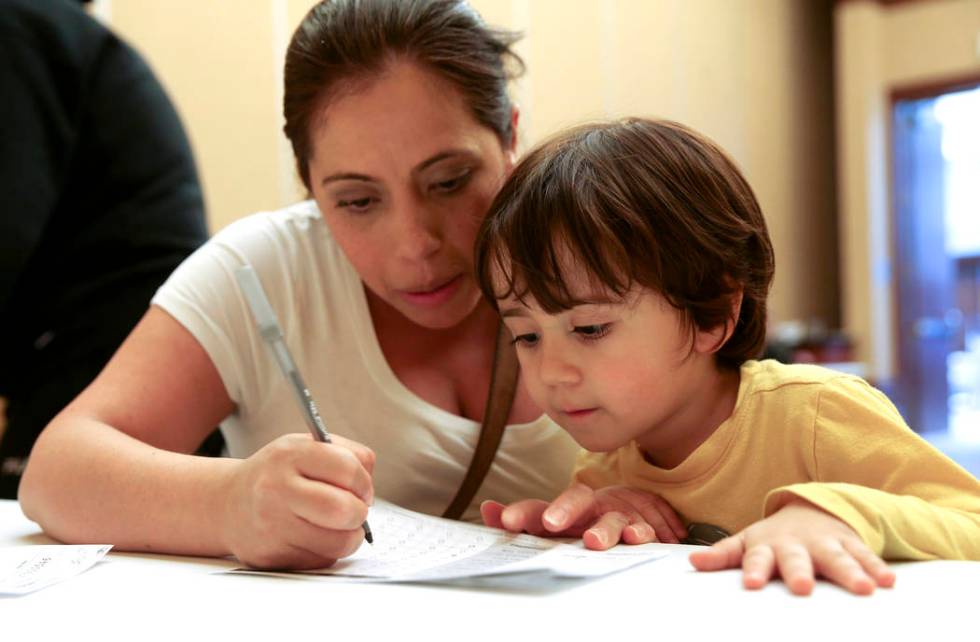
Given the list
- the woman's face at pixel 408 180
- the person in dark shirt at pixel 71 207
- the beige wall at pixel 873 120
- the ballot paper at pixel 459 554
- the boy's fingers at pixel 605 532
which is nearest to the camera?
the ballot paper at pixel 459 554

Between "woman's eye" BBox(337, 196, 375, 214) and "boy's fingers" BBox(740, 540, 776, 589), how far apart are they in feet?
2.15

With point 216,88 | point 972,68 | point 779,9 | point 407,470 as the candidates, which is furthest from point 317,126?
point 972,68

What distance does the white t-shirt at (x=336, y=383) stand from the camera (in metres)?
1.33

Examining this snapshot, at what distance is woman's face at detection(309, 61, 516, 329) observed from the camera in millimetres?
1208

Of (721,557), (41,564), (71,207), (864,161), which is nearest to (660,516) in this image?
(721,557)

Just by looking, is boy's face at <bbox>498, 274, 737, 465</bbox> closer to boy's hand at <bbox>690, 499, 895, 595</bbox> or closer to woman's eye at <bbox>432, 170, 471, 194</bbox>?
woman's eye at <bbox>432, 170, 471, 194</bbox>

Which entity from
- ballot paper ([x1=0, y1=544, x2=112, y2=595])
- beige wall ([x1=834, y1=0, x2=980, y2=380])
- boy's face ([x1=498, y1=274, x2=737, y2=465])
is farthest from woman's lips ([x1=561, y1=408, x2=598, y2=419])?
beige wall ([x1=834, y1=0, x2=980, y2=380])

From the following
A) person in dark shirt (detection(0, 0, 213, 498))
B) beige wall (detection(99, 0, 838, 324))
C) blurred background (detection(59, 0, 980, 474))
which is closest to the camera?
person in dark shirt (detection(0, 0, 213, 498))

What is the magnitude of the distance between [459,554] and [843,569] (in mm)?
352

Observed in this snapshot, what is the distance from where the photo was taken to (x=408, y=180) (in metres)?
1.21

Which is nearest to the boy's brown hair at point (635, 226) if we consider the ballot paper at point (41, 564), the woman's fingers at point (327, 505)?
the woman's fingers at point (327, 505)

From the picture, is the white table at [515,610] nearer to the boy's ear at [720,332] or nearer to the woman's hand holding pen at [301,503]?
the woman's hand holding pen at [301,503]

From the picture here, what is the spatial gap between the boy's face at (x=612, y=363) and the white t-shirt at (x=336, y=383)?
0.23 metres

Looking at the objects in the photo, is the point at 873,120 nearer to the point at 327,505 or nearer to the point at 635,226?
the point at 635,226
